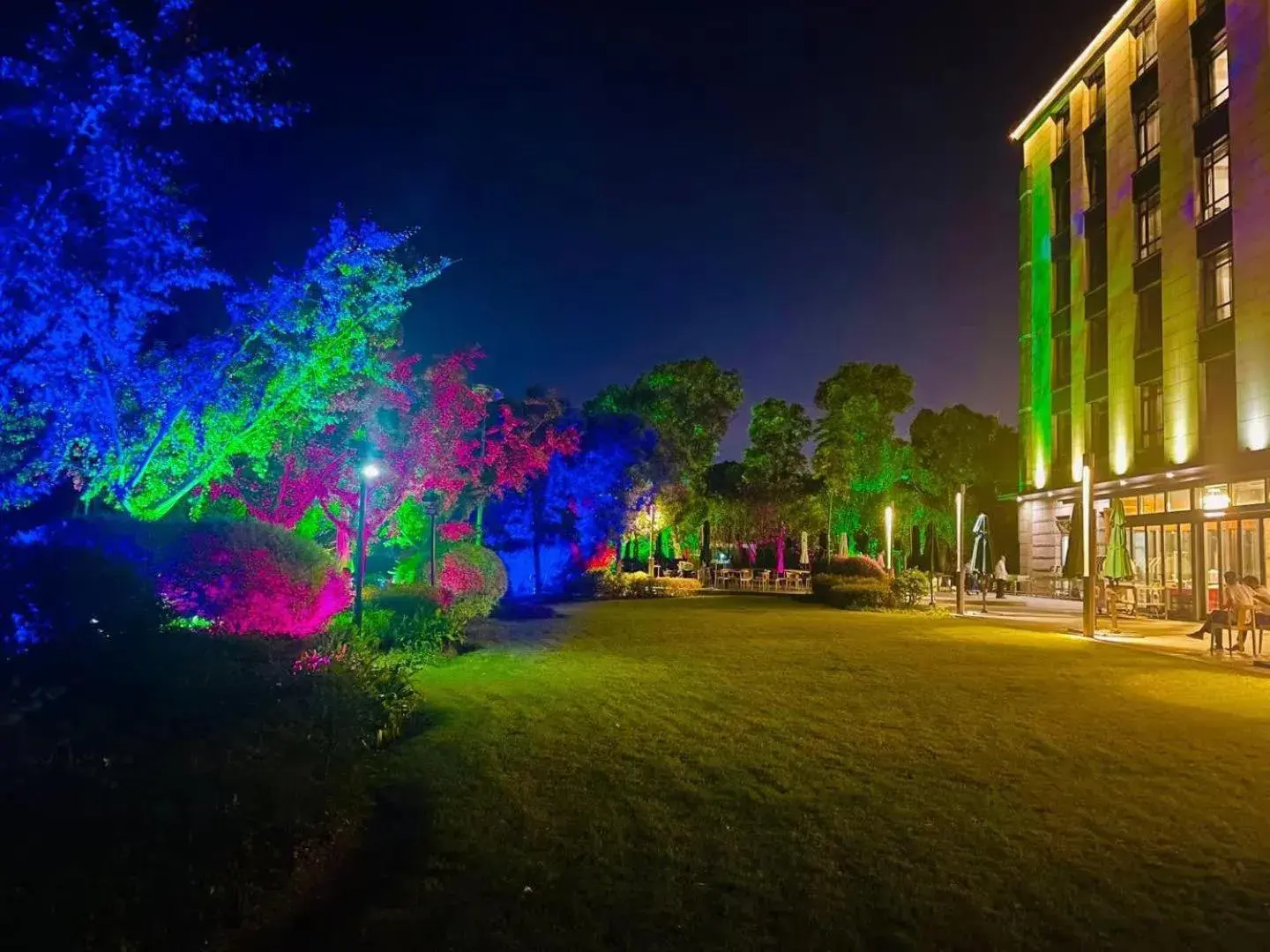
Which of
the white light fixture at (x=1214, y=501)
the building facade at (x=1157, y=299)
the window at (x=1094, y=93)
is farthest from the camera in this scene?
the window at (x=1094, y=93)

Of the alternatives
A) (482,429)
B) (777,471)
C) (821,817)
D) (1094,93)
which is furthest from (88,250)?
(777,471)

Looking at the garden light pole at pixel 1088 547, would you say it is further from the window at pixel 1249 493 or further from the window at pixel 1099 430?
the window at pixel 1099 430

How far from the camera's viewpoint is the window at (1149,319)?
24609 millimetres

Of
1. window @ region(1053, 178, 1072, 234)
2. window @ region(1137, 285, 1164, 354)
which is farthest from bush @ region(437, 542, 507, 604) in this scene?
window @ region(1053, 178, 1072, 234)

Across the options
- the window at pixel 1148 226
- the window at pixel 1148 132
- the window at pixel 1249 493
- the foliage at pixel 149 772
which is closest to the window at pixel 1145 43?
the window at pixel 1148 132

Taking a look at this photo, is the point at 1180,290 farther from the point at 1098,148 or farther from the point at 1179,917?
the point at 1179,917

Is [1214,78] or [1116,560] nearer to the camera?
[1116,560]

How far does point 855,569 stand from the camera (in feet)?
86.1

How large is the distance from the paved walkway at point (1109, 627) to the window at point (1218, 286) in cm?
780

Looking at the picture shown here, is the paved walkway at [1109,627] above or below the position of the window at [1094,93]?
below

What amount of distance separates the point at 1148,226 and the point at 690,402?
70.0 feet

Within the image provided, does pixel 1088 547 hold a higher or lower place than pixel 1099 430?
lower

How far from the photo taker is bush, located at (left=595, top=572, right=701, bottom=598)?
93.6 ft

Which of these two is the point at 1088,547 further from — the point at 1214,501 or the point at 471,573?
the point at 471,573
